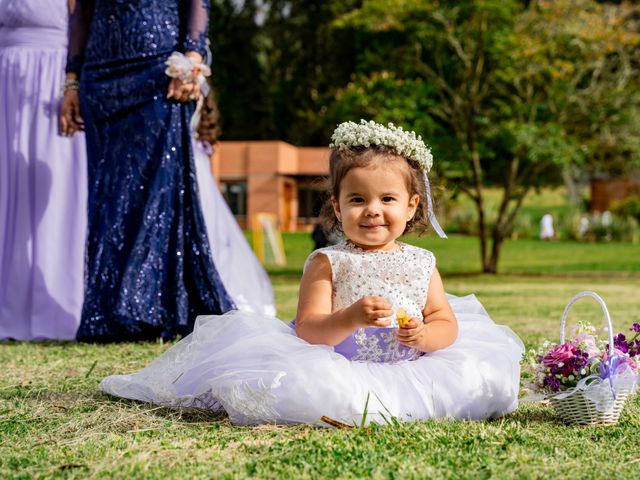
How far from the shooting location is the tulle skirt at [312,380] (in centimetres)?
270

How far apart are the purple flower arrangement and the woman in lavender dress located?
345 centimetres

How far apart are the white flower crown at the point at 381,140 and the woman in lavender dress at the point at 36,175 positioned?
2.94 meters

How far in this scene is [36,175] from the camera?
5664mm

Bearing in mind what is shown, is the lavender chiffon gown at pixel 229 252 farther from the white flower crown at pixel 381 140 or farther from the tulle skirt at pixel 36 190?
the white flower crown at pixel 381 140

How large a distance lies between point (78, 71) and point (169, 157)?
77 cm

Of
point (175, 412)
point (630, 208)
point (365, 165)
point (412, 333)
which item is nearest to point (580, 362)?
point (412, 333)

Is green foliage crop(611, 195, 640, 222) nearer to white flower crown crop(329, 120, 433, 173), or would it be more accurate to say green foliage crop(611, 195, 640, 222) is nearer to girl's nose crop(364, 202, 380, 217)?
white flower crown crop(329, 120, 433, 173)

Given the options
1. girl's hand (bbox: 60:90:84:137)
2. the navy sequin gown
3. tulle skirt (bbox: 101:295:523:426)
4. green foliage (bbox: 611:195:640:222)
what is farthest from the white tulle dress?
green foliage (bbox: 611:195:640:222)

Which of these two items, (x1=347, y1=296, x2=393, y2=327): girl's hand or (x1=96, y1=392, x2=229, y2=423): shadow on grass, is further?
(x1=96, y1=392, x2=229, y2=423): shadow on grass

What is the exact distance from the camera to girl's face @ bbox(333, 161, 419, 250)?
3.03 m

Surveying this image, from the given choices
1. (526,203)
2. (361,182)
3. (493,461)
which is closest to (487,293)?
(361,182)

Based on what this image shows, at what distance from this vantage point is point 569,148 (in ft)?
47.2

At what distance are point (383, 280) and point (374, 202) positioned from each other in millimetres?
277

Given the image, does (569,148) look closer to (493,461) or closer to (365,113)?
(365,113)
